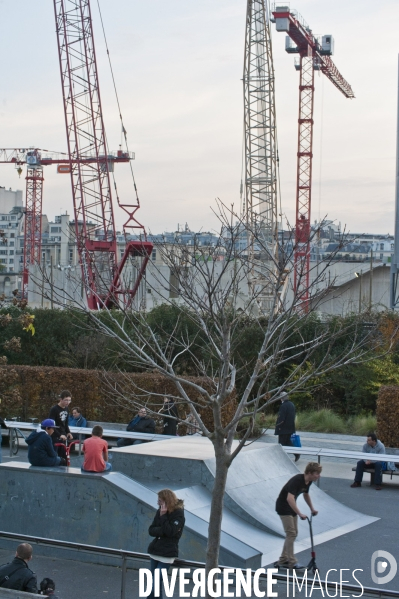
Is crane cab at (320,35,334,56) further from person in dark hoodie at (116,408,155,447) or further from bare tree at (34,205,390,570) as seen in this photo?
person in dark hoodie at (116,408,155,447)

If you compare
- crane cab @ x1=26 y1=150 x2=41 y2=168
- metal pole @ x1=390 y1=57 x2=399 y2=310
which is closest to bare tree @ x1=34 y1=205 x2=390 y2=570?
metal pole @ x1=390 y1=57 x2=399 y2=310

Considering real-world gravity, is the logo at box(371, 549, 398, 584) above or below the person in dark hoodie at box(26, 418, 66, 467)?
below

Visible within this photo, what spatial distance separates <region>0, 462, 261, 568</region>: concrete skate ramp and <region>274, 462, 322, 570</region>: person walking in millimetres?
337

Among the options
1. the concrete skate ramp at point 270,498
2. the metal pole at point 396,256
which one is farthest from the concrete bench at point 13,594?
the metal pole at point 396,256

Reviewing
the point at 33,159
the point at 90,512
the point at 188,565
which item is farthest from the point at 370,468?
the point at 33,159

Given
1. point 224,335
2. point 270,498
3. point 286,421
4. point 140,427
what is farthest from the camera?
point 140,427

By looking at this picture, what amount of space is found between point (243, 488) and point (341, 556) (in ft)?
6.32

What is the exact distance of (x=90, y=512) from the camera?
31.9ft

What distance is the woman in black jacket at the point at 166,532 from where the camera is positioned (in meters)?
7.05

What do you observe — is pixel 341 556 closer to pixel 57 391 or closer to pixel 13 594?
pixel 13 594

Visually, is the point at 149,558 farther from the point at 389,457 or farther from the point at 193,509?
the point at 389,457

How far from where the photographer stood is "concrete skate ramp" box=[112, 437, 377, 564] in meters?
10.4

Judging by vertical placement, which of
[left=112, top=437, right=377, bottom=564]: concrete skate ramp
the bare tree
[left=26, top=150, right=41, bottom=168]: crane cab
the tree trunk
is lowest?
[left=112, top=437, right=377, bottom=564]: concrete skate ramp

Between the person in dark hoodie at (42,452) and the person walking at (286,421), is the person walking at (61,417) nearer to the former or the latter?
the person in dark hoodie at (42,452)
